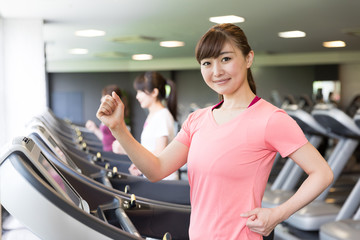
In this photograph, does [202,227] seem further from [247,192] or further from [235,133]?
[235,133]

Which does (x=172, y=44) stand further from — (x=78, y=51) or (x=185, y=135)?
(x=185, y=135)

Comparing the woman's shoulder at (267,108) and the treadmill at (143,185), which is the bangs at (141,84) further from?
the woman's shoulder at (267,108)

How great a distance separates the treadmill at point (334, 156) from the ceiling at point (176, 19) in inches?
57.6

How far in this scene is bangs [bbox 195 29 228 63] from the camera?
124 cm

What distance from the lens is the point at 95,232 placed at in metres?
0.98

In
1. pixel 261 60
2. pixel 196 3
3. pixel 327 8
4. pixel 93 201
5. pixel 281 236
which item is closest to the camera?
pixel 93 201

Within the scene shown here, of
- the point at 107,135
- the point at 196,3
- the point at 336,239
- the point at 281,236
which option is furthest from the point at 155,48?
the point at 336,239

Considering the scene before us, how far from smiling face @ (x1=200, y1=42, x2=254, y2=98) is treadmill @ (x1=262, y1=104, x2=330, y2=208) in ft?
10.4

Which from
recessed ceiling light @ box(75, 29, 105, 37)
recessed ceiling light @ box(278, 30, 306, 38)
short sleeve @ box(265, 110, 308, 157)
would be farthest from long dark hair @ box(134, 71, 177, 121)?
recessed ceiling light @ box(278, 30, 306, 38)

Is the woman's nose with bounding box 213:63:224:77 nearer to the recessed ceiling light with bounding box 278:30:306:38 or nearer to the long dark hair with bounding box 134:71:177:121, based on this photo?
the long dark hair with bounding box 134:71:177:121

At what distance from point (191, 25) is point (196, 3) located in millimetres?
1423

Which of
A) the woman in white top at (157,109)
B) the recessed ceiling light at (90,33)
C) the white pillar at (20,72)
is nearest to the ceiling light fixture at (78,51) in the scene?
the recessed ceiling light at (90,33)

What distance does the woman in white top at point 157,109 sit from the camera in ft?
→ 9.09

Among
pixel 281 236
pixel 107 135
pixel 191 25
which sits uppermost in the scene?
pixel 191 25
